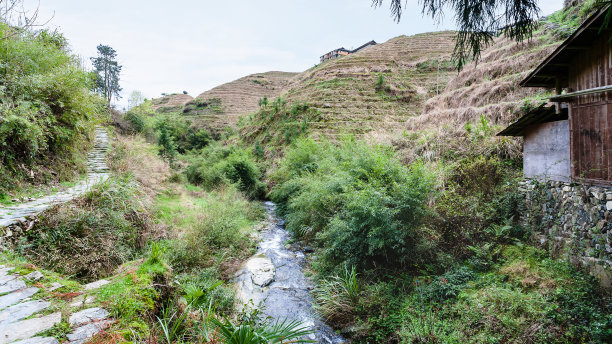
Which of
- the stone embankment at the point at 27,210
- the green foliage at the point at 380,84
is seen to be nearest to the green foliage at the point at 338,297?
the stone embankment at the point at 27,210

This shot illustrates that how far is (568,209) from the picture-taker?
5223mm

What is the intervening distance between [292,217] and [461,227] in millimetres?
6585

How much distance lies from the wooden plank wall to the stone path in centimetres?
764

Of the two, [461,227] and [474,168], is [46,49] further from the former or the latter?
[474,168]

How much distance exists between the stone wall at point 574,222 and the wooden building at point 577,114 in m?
0.28

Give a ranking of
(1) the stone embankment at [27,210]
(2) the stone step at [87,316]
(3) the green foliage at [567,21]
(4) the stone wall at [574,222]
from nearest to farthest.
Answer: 1. (2) the stone step at [87,316]
2. (1) the stone embankment at [27,210]
3. (4) the stone wall at [574,222]
4. (3) the green foliage at [567,21]

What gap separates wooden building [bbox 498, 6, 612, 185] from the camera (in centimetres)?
452

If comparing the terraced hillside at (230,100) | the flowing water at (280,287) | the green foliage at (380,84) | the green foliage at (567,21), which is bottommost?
the flowing water at (280,287)

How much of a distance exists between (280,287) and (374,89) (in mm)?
23884

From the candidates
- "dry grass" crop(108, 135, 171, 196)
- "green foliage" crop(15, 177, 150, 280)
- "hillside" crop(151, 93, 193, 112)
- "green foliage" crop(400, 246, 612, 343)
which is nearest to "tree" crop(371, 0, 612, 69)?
"green foliage" crop(400, 246, 612, 343)

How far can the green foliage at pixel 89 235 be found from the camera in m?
4.03

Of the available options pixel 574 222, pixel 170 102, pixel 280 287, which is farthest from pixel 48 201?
pixel 170 102

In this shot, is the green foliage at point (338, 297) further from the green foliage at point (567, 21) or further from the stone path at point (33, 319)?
the green foliage at point (567, 21)

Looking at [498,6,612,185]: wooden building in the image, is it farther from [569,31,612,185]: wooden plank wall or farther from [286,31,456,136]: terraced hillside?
[286,31,456,136]: terraced hillside
